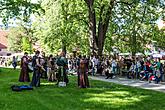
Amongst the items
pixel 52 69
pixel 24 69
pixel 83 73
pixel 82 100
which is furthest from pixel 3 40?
pixel 82 100

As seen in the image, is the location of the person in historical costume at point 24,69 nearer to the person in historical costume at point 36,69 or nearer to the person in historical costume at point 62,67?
the person in historical costume at point 62,67

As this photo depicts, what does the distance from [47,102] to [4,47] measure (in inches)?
3894

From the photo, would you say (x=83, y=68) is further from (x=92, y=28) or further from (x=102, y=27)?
(x=102, y=27)

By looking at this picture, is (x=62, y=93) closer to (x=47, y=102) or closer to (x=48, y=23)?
(x=47, y=102)

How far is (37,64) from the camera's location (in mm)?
22344

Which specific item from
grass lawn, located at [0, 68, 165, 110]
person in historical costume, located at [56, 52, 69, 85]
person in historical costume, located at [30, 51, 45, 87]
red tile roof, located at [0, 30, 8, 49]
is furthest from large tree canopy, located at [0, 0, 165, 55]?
red tile roof, located at [0, 30, 8, 49]

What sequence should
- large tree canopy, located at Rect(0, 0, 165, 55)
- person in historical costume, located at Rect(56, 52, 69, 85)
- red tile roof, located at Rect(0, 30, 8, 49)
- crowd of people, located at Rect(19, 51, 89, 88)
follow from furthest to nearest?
red tile roof, located at Rect(0, 30, 8, 49), large tree canopy, located at Rect(0, 0, 165, 55), person in historical costume, located at Rect(56, 52, 69, 85), crowd of people, located at Rect(19, 51, 89, 88)

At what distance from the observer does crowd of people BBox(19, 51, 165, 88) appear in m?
22.5

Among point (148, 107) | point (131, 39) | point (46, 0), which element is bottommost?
point (148, 107)

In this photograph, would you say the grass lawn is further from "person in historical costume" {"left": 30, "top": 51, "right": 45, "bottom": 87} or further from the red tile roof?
the red tile roof

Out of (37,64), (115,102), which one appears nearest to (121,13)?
(37,64)

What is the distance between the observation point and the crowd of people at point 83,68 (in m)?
22.5

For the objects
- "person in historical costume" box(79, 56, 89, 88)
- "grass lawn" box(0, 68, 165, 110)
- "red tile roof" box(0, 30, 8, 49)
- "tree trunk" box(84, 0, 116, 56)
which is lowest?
"grass lawn" box(0, 68, 165, 110)

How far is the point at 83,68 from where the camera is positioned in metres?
22.3
